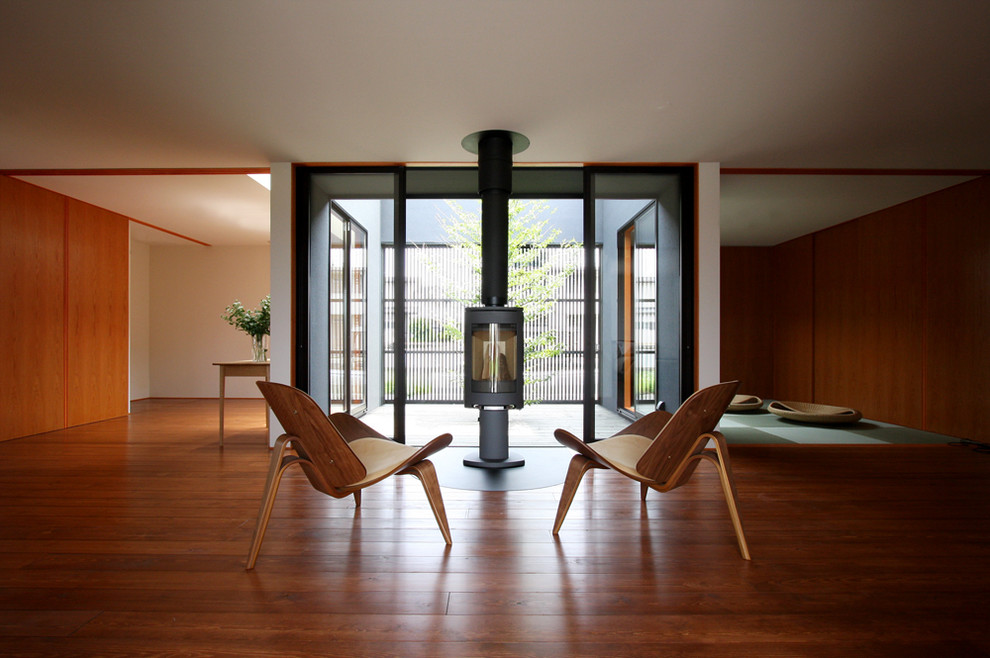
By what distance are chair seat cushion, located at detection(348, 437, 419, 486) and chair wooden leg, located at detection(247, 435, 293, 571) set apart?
35cm

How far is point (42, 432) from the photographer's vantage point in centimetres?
534

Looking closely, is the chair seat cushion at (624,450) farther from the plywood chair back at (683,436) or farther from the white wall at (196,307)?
the white wall at (196,307)

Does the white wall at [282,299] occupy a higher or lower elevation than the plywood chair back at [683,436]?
higher

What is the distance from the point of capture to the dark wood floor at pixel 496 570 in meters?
1.68

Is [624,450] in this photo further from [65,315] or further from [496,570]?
[65,315]

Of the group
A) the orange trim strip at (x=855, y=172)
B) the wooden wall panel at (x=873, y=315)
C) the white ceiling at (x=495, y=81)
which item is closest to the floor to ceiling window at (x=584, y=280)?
the white ceiling at (x=495, y=81)

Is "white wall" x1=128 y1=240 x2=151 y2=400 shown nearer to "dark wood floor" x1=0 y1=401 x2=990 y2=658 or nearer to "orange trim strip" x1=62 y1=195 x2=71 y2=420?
"orange trim strip" x1=62 y1=195 x2=71 y2=420

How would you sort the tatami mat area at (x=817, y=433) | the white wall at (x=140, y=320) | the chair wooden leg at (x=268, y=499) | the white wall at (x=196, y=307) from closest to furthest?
the chair wooden leg at (x=268, y=499) < the tatami mat area at (x=817, y=433) < the white wall at (x=140, y=320) < the white wall at (x=196, y=307)

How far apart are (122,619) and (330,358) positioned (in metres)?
3.31

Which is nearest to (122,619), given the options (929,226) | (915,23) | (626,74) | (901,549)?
(901,549)

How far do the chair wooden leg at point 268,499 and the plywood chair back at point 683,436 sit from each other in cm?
162

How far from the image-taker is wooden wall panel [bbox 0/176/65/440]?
5.00 meters

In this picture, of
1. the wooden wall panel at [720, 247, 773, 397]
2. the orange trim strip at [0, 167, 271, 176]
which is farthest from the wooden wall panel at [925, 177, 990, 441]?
the orange trim strip at [0, 167, 271, 176]

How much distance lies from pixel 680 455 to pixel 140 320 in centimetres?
893
